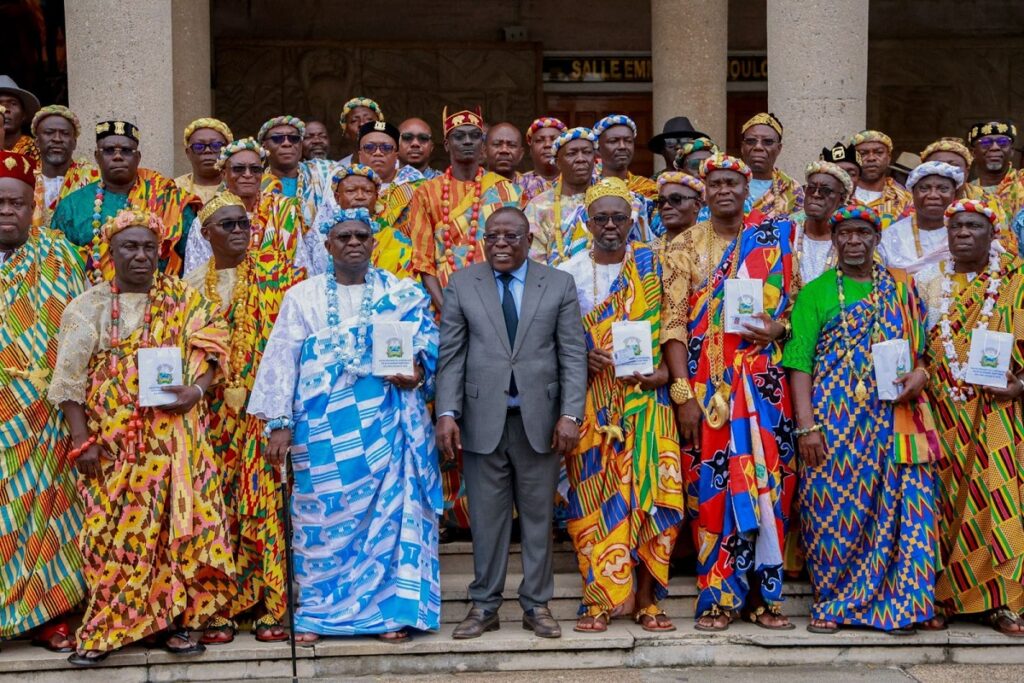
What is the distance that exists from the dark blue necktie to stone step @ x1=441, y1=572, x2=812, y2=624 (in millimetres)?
1232

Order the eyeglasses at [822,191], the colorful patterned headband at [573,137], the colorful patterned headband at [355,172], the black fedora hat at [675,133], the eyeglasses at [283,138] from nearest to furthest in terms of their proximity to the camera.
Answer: the eyeglasses at [822,191], the colorful patterned headband at [355,172], the colorful patterned headband at [573,137], the eyeglasses at [283,138], the black fedora hat at [675,133]

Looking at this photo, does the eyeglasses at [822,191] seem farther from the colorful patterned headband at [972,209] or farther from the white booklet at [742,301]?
the white booklet at [742,301]

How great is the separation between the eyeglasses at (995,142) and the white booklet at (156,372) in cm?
579

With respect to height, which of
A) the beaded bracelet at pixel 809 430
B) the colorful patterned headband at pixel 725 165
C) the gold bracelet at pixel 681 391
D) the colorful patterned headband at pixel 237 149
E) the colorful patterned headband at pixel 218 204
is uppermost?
the colorful patterned headband at pixel 237 149

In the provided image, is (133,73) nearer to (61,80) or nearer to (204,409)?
(204,409)

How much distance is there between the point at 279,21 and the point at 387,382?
8.59m

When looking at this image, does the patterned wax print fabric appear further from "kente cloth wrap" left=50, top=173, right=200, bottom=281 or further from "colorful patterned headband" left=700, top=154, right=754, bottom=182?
"kente cloth wrap" left=50, top=173, right=200, bottom=281

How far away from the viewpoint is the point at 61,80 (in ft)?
46.8

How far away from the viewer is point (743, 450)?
7773mm

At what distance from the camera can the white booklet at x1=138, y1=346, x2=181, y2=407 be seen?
7.31 metres

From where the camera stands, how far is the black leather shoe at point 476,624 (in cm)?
756

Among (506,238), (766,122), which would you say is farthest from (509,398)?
(766,122)

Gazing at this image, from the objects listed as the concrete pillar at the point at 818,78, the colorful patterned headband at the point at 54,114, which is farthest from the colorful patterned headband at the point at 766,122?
the colorful patterned headband at the point at 54,114

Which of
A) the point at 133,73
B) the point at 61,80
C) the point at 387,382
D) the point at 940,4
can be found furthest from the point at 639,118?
the point at 387,382
